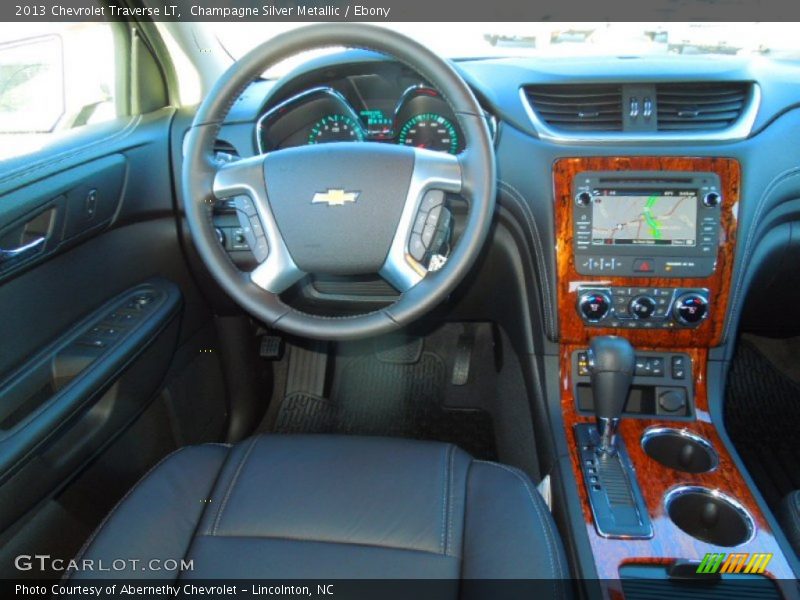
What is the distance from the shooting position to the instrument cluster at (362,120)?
65.6 inches

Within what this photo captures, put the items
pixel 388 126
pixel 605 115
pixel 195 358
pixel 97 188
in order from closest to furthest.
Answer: pixel 97 188 → pixel 605 115 → pixel 388 126 → pixel 195 358

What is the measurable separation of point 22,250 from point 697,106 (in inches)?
62.6

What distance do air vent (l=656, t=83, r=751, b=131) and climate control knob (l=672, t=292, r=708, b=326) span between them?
0.42m

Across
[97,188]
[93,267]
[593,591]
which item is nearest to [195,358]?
[93,267]

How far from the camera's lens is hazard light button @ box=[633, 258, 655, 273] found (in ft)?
5.26

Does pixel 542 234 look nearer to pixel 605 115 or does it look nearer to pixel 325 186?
pixel 605 115

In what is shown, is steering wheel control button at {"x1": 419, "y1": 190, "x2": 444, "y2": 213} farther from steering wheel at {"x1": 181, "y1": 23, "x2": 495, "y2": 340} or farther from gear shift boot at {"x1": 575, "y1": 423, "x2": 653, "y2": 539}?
gear shift boot at {"x1": 575, "y1": 423, "x2": 653, "y2": 539}

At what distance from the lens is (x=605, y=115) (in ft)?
5.41

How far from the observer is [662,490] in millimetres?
1383

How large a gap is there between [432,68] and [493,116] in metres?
0.47

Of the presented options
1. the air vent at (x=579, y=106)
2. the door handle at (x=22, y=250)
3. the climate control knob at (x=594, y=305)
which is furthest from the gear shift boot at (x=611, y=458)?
the door handle at (x=22, y=250)

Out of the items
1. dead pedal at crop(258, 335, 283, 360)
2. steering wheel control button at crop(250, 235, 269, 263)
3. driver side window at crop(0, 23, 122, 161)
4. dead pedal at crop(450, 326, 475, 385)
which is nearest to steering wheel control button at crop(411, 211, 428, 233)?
steering wheel control button at crop(250, 235, 269, 263)

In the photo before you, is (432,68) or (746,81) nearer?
(432,68)

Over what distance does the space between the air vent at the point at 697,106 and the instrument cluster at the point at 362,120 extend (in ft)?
1.69
